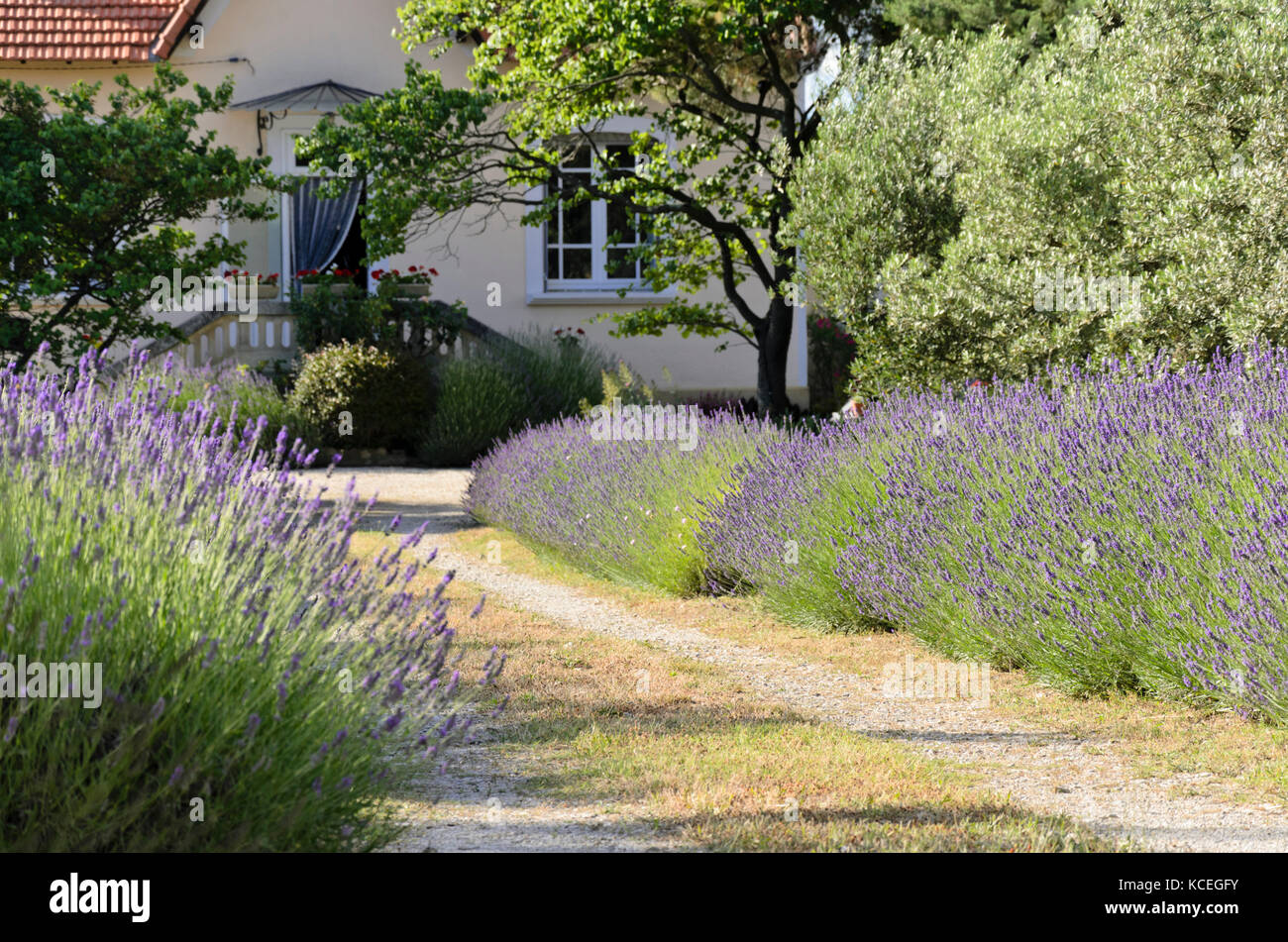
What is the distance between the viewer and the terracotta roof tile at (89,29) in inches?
673

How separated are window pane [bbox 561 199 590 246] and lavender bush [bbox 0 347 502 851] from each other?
47.3 ft

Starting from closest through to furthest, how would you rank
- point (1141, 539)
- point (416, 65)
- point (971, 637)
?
point (1141, 539)
point (971, 637)
point (416, 65)

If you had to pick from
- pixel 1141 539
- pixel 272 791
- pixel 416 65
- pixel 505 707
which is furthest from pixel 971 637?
pixel 416 65

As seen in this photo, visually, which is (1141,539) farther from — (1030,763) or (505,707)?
(505,707)

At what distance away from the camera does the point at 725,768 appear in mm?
4484

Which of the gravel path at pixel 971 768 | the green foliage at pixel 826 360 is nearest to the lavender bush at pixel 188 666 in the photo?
the gravel path at pixel 971 768

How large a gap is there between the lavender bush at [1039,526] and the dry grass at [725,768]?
1063 millimetres

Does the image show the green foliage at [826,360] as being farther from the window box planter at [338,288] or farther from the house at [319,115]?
the window box planter at [338,288]

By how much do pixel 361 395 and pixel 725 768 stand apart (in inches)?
416

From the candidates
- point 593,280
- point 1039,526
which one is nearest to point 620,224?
point 593,280

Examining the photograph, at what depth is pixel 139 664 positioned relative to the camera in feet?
10.3

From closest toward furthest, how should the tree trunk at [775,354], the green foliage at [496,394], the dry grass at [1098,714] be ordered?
1. the dry grass at [1098,714]
2. the green foliage at [496,394]
3. the tree trunk at [775,354]

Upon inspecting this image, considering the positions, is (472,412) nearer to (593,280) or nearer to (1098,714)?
(593,280)
